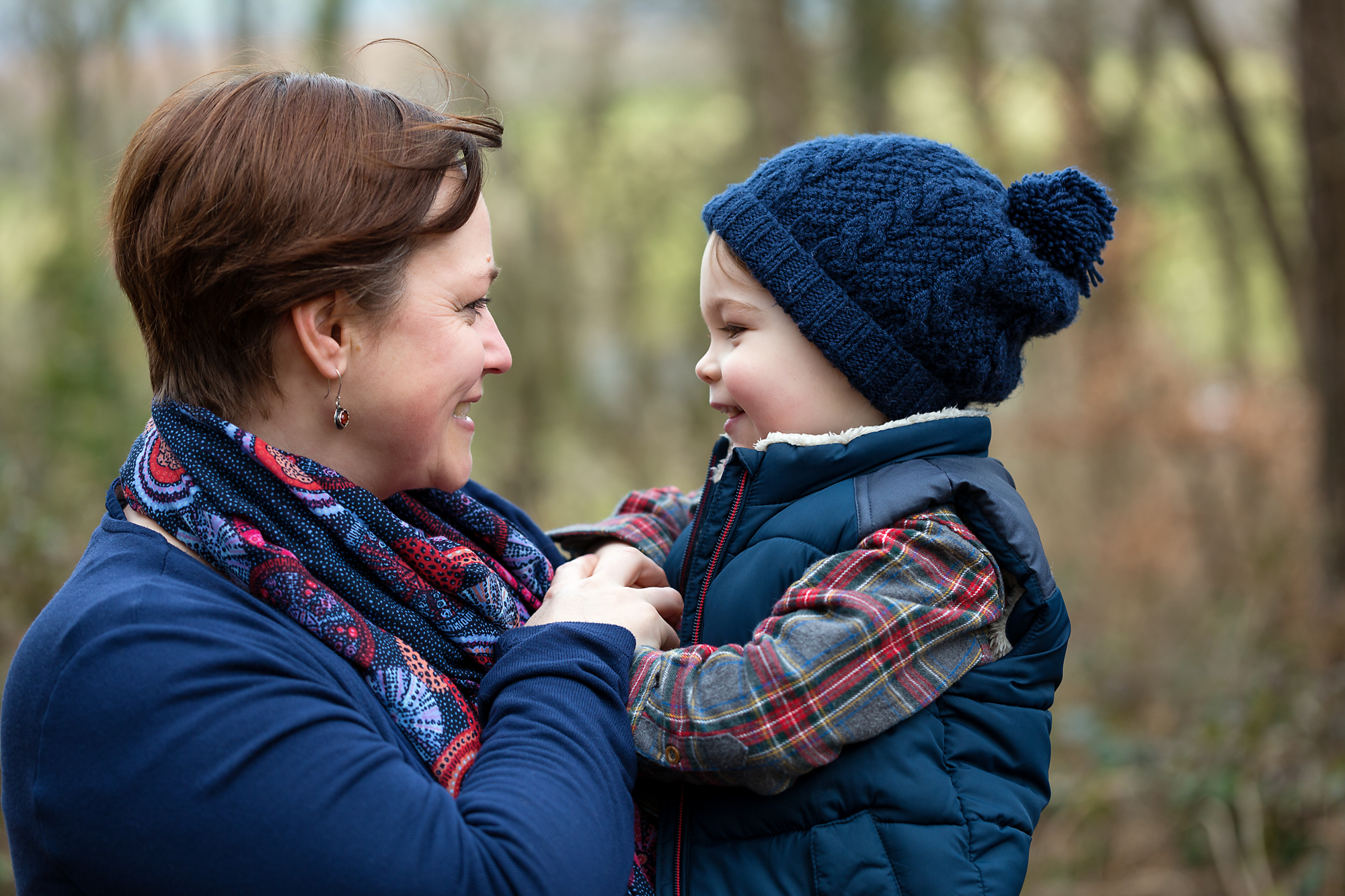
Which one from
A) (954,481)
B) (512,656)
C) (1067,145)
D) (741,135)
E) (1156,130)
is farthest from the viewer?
(741,135)

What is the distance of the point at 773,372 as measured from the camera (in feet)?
5.98

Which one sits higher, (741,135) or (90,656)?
(741,135)

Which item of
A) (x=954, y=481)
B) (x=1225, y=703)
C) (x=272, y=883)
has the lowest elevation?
(x=1225, y=703)

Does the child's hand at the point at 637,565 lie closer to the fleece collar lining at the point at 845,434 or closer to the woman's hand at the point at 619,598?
the woman's hand at the point at 619,598

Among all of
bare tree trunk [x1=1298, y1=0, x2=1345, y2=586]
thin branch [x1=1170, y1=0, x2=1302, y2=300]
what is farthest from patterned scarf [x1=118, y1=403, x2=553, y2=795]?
thin branch [x1=1170, y1=0, x2=1302, y2=300]

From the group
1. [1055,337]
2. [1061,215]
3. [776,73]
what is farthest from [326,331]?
[1055,337]

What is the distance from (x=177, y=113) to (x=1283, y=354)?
34.5ft

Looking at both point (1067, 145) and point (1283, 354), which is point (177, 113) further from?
point (1283, 354)

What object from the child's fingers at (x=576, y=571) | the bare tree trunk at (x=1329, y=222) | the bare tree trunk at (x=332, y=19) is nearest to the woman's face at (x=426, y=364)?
the child's fingers at (x=576, y=571)

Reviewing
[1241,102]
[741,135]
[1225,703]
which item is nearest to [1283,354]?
[1241,102]

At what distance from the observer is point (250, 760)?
124 cm

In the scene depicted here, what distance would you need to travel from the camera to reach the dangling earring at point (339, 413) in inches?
62.7

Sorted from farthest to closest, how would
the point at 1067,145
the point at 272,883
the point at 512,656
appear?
1. the point at 1067,145
2. the point at 512,656
3. the point at 272,883

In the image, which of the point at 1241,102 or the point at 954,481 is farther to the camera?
the point at 1241,102
